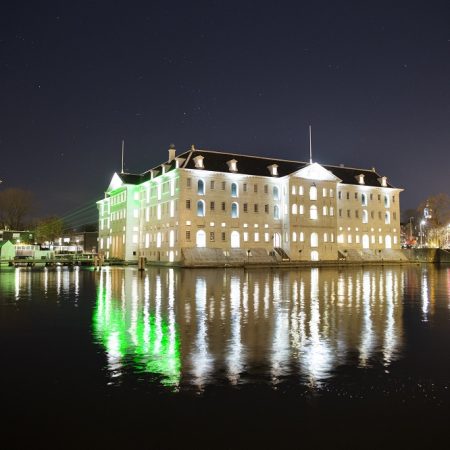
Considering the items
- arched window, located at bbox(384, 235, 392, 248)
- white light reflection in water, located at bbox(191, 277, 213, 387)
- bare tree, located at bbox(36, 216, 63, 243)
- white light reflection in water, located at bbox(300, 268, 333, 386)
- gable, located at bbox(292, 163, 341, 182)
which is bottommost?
white light reflection in water, located at bbox(300, 268, 333, 386)

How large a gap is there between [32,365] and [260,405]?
505cm

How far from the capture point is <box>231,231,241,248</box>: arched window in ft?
242

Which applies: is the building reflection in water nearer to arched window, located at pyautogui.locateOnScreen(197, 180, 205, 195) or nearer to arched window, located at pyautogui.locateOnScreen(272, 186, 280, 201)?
arched window, located at pyautogui.locateOnScreen(197, 180, 205, 195)

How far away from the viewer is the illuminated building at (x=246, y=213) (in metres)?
70.8

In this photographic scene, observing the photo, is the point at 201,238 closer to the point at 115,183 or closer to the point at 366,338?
the point at 115,183

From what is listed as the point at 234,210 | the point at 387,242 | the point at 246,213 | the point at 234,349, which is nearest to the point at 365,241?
the point at 387,242

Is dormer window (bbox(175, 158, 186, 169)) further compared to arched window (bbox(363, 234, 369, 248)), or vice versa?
arched window (bbox(363, 234, 369, 248))

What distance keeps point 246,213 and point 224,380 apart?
6699 cm

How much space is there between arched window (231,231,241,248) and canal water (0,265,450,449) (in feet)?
187

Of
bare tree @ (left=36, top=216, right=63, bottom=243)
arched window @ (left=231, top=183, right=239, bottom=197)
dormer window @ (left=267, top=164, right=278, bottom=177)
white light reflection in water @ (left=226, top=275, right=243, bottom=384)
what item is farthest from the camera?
bare tree @ (left=36, top=216, right=63, bottom=243)

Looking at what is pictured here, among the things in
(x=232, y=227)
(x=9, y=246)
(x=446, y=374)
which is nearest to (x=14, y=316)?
(x=446, y=374)

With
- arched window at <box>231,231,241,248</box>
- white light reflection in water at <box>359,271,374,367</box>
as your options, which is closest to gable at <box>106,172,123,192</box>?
arched window at <box>231,231,241,248</box>

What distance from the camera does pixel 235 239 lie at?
74125 mm

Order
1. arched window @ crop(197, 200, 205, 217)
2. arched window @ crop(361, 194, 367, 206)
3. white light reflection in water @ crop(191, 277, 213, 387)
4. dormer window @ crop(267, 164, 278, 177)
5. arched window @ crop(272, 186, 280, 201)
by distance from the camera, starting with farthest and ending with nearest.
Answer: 1. arched window @ crop(361, 194, 367, 206)
2. dormer window @ crop(267, 164, 278, 177)
3. arched window @ crop(272, 186, 280, 201)
4. arched window @ crop(197, 200, 205, 217)
5. white light reflection in water @ crop(191, 277, 213, 387)
